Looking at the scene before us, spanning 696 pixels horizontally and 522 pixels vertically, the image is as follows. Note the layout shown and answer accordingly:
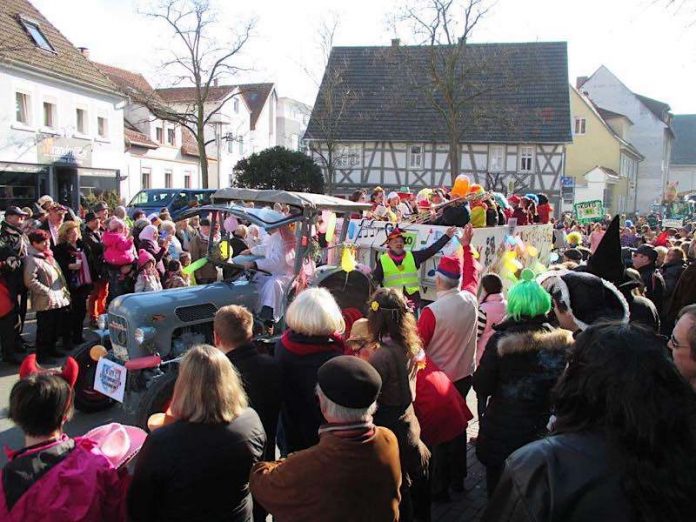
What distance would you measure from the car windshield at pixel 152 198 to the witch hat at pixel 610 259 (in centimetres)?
1754

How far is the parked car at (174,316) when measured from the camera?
4902mm

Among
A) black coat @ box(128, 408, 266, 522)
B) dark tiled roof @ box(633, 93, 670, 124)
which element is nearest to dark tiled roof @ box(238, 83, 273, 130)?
dark tiled roof @ box(633, 93, 670, 124)

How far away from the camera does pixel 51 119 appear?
77.9 ft

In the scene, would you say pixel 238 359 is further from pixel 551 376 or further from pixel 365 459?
pixel 551 376

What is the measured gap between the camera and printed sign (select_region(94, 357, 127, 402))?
16.1 ft

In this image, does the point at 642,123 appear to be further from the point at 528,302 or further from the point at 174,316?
the point at 528,302

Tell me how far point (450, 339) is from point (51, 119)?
2378 cm

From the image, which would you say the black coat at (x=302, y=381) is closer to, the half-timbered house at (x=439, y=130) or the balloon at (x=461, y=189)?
the balloon at (x=461, y=189)

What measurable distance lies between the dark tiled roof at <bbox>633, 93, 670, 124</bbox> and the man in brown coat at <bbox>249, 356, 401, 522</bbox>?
60.9m

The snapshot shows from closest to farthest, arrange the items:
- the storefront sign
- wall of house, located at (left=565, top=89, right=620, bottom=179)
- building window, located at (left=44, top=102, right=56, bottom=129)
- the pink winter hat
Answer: the pink winter hat < the storefront sign < building window, located at (left=44, top=102, right=56, bottom=129) < wall of house, located at (left=565, top=89, right=620, bottom=179)

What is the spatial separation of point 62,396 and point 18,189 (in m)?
22.7

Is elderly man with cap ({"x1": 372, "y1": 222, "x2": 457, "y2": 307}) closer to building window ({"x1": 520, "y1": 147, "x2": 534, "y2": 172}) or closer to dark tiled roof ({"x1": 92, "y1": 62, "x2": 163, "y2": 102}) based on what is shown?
building window ({"x1": 520, "y1": 147, "x2": 534, "y2": 172})

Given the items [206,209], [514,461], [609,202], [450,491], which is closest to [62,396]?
[514,461]

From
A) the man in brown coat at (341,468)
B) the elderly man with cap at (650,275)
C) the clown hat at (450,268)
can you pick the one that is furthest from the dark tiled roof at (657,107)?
the man in brown coat at (341,468)
